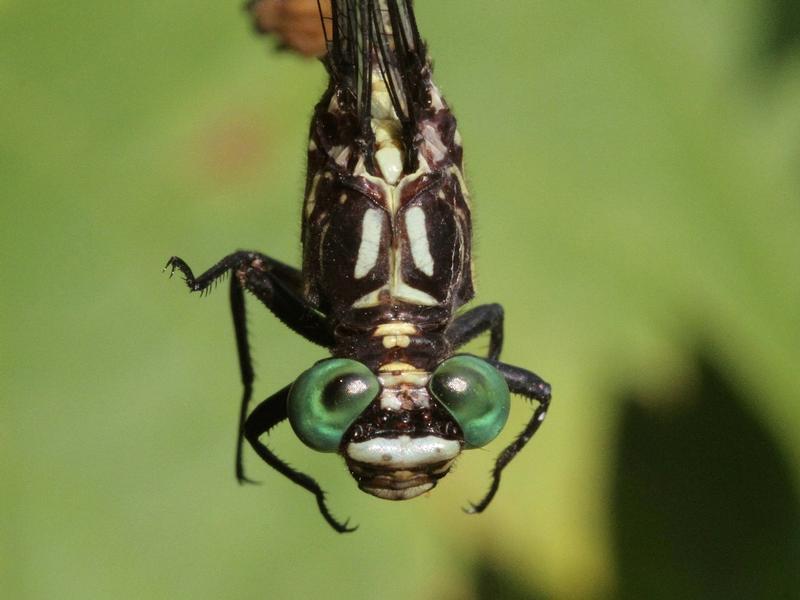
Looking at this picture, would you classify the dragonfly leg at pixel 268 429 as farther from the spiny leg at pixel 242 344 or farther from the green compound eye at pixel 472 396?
the green compound eye at pixel 472 396

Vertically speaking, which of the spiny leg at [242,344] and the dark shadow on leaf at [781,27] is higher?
the dark shadow on leaf at [781,27]

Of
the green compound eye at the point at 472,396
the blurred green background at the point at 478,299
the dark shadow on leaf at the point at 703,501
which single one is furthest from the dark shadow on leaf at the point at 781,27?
the green compound eye at the point at 472,396

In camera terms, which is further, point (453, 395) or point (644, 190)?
point (644, 190)

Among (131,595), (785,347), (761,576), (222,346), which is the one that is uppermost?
(222,346)

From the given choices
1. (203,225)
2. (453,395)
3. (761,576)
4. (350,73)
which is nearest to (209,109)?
(203,225)

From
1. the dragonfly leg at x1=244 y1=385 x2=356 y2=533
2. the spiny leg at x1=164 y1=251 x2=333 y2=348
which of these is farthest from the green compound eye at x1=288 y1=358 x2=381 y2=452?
the spiny leg at x1=164 y1=251 x2=333 y2=348

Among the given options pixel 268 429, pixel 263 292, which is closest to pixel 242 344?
pixel 263 292

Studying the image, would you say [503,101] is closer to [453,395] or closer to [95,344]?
[95,344]
